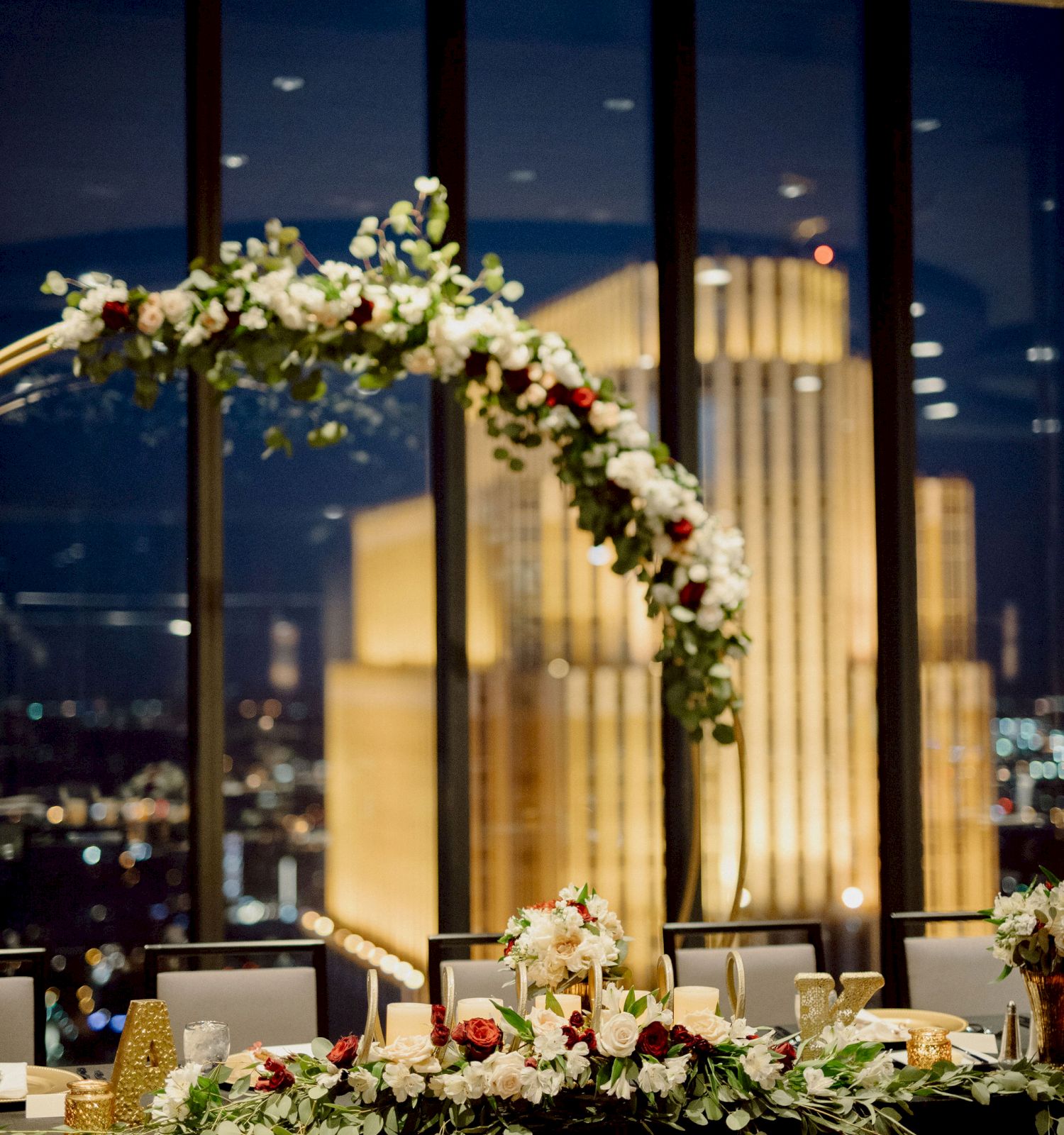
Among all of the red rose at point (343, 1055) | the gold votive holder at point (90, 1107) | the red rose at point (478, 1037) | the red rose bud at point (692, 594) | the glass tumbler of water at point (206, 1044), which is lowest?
the gold votive holder at point (90, 1107)

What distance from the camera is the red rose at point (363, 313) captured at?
Result: 294 cm

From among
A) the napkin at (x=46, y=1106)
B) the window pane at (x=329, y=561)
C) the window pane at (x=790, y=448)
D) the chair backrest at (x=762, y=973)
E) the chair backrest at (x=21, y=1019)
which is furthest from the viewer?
the window pane at (x=790, y=448)

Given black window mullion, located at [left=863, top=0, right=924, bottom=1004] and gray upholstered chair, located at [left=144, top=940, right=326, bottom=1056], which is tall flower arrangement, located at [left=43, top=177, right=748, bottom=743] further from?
black window mullion, located at [left=863, top=0, right=924, bottom=1004]

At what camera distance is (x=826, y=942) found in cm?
462

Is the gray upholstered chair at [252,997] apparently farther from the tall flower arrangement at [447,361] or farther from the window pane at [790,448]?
the window pane at [790,448]

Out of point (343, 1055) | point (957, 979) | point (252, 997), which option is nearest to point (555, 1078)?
point (343, 1055)

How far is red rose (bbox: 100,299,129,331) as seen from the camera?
2.98 metres

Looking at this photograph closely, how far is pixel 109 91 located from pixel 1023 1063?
153 inches

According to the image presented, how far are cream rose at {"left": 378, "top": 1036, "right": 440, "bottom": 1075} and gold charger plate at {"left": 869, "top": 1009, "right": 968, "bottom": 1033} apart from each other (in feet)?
5.11

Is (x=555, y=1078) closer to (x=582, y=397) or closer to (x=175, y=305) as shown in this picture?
(x=582, y=397)

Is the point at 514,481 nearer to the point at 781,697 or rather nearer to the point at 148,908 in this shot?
the point at 781,697

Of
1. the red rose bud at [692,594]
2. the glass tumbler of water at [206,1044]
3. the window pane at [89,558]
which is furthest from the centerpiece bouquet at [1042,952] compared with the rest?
the window pane at [89,558]

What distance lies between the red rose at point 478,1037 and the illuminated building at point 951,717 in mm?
2917

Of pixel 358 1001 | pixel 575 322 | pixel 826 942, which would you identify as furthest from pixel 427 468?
pixel 826 942
